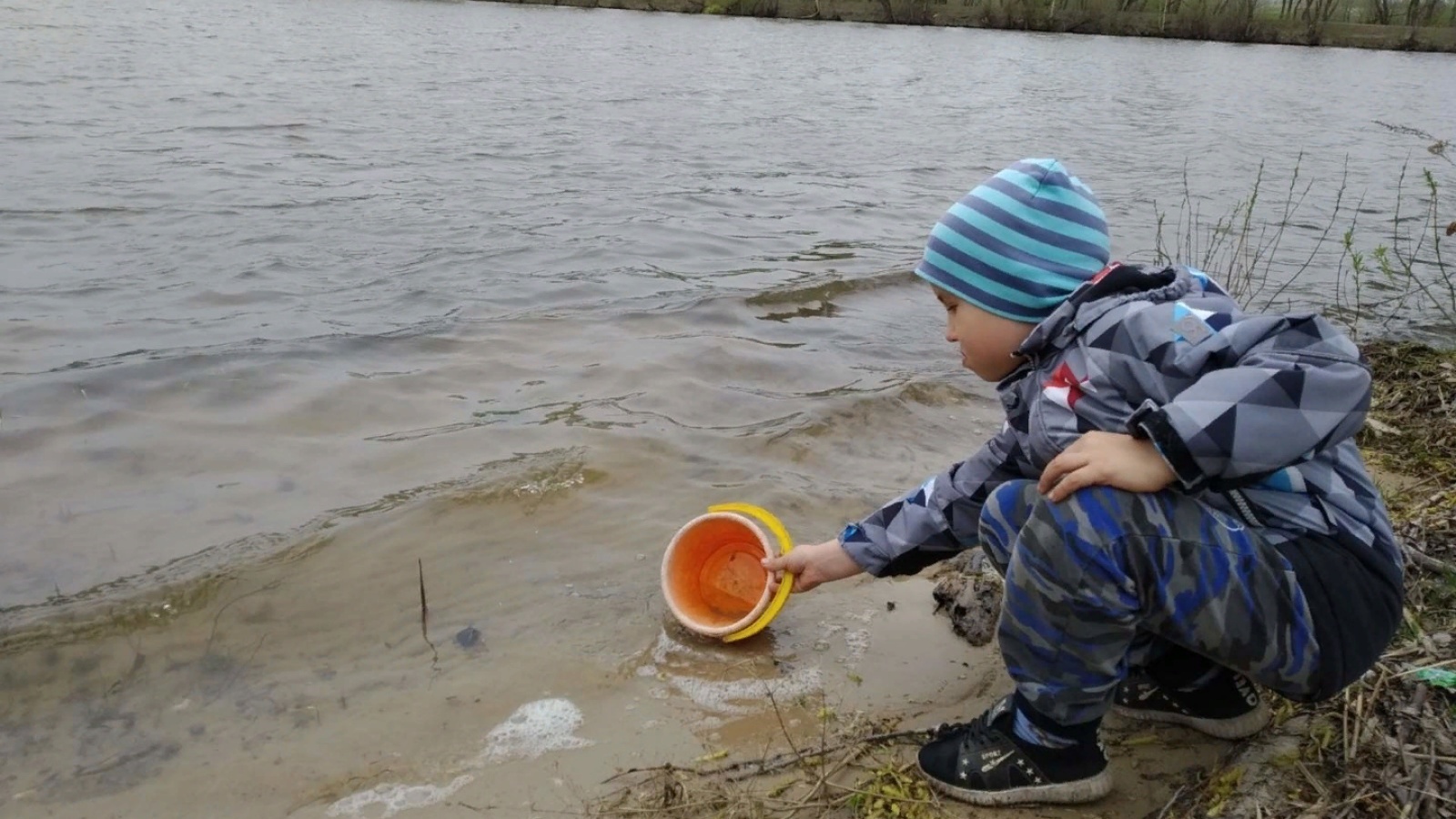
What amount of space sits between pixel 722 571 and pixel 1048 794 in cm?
133

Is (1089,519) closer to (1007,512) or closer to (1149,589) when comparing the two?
(1149,589)

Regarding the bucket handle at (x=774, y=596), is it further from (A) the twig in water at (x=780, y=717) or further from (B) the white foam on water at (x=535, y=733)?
(B) the white foam on water at (x=535, y=733)

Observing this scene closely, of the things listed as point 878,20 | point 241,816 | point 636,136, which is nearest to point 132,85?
point 636,136

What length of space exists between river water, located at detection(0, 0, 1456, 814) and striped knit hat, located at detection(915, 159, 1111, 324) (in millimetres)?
1203

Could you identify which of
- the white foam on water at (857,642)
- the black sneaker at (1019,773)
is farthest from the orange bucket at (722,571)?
the black sneaker at (1019,773)

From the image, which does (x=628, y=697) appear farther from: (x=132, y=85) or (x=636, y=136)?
(x=132, y=85)

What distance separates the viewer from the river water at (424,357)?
10.2 ft

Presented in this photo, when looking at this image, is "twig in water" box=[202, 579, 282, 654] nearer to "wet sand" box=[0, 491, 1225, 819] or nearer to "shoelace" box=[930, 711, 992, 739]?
"wet sand" box=[0, 491, 1225, 819]

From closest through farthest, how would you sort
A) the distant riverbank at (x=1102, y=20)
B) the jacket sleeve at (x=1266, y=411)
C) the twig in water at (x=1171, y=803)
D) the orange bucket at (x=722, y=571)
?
the jacket sleeve at (x=1266, y=411)
the twig in water at (x=1171, y=803)
the orange bucket at (x=722, y=571)
the distant riverbank at (x=1102, y=20)

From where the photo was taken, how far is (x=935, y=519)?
101 inches

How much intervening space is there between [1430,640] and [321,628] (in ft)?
9.19

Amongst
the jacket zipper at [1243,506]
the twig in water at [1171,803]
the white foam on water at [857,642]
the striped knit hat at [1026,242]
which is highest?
the striped knit hat at [1026,242]

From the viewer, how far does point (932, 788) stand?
229cm

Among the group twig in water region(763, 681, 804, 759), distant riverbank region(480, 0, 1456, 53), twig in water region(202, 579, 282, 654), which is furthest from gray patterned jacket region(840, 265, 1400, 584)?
distant riverbank region(480, 0, 1456, 53)
